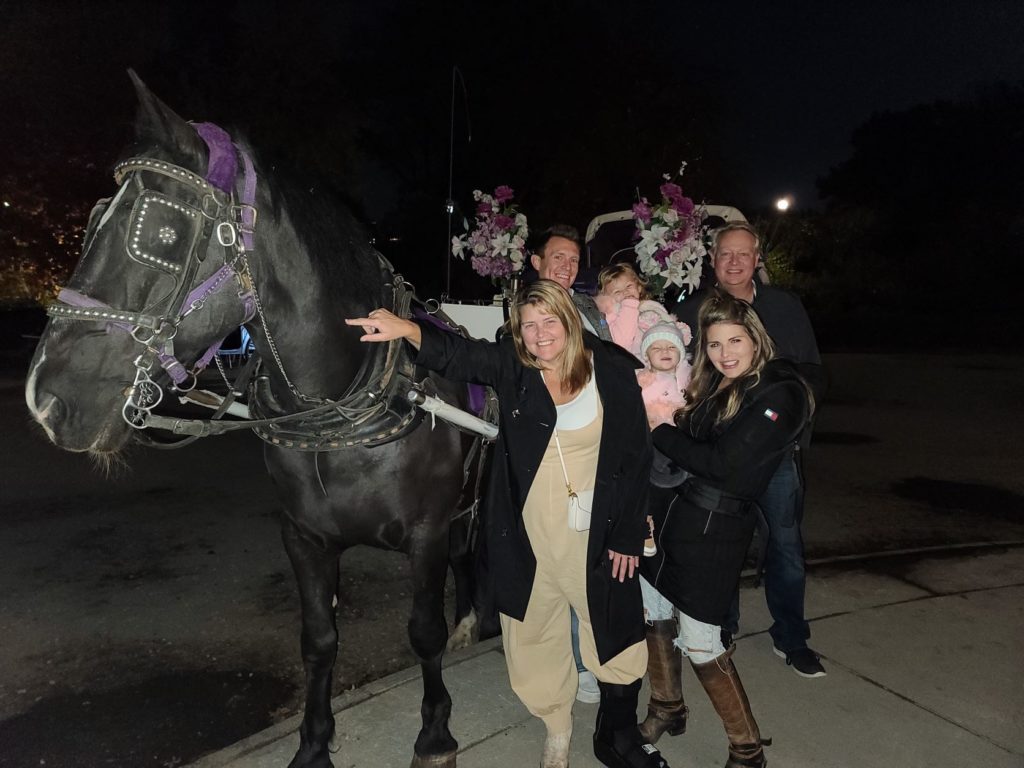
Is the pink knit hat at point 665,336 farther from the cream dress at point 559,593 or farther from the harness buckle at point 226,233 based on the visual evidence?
the harness buckle at point 226,233

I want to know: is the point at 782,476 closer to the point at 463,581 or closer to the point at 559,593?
the point at 559,593

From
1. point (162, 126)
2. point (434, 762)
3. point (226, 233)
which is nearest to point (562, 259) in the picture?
point (226, 233)

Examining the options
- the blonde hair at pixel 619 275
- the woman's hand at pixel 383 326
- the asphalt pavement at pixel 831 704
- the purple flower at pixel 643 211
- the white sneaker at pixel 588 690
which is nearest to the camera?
the woman's hand at pixel 383 326

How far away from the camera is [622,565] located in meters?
2.54

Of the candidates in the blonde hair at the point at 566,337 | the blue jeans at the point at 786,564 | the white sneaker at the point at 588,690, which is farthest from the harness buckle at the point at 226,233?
the blue jeans at the point at 786,564

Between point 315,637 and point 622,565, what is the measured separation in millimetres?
1250

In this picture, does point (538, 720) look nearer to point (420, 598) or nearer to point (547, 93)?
point (420, 598)

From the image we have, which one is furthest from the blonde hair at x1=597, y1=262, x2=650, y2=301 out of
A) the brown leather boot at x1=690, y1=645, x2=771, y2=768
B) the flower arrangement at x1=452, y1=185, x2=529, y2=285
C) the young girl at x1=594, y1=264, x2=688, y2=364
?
the brown leather boot at x1=690, y1=645, x2=771, y2=768

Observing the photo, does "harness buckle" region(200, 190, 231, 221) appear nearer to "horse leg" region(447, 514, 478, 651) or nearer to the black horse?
the black horse

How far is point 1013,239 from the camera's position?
30656 mm

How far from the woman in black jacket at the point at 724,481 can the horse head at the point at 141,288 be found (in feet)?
5.60

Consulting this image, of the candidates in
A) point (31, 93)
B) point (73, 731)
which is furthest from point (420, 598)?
point (31, 93)

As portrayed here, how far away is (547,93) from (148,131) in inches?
775

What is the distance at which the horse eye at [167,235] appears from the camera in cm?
179
